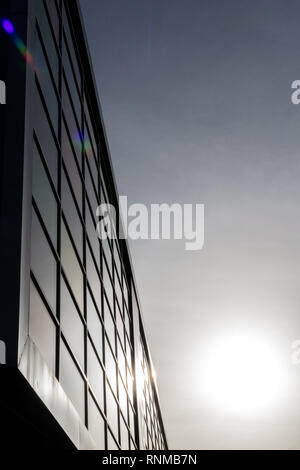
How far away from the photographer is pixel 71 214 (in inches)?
597

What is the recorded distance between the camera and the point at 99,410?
53.4 ft

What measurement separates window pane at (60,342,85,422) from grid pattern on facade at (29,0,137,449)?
2cm

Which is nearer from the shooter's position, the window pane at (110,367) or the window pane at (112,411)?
the window pane at (112,411)

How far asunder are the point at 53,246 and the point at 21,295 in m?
3.43

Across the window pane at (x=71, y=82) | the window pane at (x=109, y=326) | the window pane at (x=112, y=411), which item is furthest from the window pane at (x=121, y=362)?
the window pane at (x=71, y=82)

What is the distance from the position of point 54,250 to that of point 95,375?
17.1 feet

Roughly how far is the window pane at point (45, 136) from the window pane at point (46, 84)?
58cm

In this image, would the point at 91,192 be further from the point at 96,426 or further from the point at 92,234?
the point at 96,426

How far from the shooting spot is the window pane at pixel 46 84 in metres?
13.2

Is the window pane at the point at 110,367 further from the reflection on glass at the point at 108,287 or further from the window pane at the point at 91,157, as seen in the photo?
the window pane at the point at 91,157

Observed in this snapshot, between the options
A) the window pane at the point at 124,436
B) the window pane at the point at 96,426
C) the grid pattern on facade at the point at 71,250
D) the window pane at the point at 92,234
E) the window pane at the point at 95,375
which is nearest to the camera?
the grid pattern on facade at the point at 71,250

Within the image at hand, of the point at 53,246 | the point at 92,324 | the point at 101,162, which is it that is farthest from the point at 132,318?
the point at 53,246

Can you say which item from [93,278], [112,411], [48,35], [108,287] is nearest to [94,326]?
[93,278]

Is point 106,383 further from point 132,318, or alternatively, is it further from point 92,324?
point 132,318
